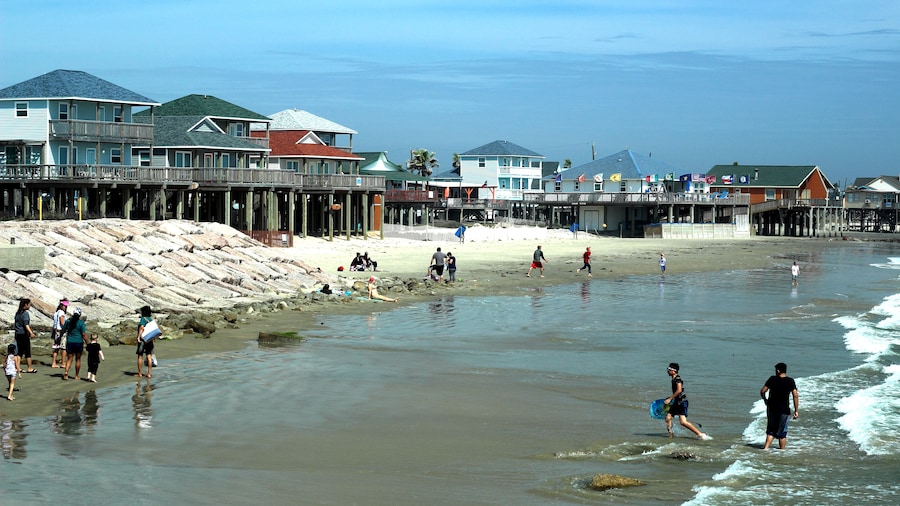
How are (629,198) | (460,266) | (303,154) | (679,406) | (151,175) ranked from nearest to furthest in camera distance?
(679,406), (151,175), (460,266), (303,154), (629,198)

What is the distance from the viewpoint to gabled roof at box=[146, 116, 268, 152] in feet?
187

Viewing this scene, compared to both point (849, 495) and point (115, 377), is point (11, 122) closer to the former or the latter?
point (115, 377)

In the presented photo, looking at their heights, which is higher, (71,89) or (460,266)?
(71,89)

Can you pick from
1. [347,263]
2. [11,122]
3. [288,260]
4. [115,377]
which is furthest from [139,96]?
[115,377]

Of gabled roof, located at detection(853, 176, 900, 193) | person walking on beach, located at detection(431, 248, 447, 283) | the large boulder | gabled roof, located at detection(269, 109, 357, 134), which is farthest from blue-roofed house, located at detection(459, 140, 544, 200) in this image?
the large boulder

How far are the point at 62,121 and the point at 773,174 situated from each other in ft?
244

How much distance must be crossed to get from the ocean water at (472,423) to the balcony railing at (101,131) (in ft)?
82.1

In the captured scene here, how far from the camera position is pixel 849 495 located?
13039 mm

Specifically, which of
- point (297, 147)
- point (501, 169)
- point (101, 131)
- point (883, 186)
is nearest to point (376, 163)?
point (501, 169)

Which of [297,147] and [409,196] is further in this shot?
[409,196]

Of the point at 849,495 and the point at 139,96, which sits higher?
the point at 139,96

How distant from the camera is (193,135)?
57781 mm

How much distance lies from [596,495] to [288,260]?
2622 cm

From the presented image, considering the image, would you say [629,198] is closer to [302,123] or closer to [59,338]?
[302,123]
